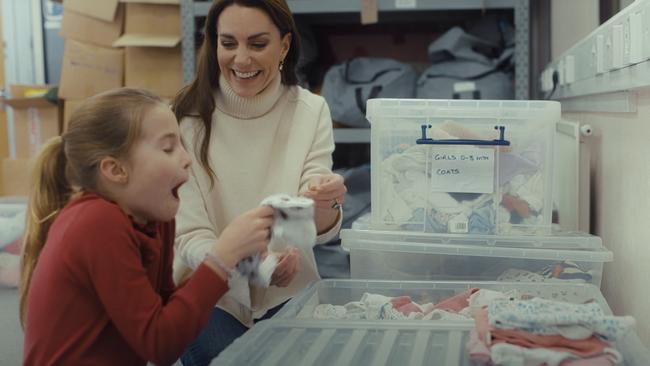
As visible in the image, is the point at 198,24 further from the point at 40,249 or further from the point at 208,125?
the point at 40,249

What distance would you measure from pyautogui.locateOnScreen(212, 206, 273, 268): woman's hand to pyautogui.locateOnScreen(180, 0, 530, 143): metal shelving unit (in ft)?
5.72

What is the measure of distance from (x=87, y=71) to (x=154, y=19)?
14.4 inches

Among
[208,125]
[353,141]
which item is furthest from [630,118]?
[353,141]

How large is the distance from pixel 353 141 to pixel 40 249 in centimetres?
176

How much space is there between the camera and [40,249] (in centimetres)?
114

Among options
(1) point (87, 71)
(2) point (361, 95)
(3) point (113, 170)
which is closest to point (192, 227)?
(3) point (113, 170)

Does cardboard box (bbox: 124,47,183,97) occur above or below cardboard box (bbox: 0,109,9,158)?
above

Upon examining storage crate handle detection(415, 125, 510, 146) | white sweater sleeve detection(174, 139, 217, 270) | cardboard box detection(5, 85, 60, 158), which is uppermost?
cardboard box detection(5, 85, 60, 158)

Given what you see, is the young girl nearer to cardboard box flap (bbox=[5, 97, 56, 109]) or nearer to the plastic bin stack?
the plastic bin stack

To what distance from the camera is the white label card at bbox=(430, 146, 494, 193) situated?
1548 millimetres

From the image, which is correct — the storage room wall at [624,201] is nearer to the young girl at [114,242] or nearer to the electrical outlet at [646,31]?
the electrical outlet at [646,31]

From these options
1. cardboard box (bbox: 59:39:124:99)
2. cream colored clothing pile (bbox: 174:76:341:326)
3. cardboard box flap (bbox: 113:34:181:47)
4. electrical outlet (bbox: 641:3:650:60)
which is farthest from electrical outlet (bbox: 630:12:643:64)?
cardboard box (bbox: 59:39:124:99)

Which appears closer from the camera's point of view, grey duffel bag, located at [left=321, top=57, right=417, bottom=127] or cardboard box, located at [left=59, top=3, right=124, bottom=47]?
grey duffel bag, located at [left=321, top=57, right=417, bottom=127]

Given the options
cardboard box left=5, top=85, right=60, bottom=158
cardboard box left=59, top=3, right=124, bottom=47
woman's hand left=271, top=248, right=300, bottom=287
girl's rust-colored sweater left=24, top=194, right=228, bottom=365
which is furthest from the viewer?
cardboard box left=5, top=85, right=60, bottom=158
